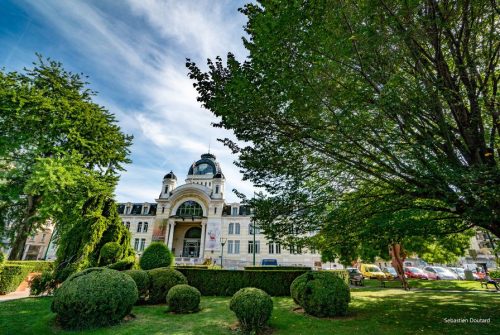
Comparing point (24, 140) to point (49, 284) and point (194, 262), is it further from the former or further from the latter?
point (194, 262)

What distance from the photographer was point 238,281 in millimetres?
15250

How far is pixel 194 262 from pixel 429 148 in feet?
122

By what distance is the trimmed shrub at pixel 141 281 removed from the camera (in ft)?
35.2

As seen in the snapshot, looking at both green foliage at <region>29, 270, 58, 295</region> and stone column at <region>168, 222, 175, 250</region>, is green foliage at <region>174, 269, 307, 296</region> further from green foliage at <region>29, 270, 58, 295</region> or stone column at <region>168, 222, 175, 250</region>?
stone column at <region>168, 222, 175, 250</region>

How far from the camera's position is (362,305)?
37.4ft

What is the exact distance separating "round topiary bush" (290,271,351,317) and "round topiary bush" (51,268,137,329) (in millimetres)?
6449

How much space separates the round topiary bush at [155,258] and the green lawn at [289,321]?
3.48m

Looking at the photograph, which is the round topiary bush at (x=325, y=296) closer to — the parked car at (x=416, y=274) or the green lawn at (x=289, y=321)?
the green lawn at (x=289, y=321)

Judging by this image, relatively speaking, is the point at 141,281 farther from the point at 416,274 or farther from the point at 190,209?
the point at 190,209

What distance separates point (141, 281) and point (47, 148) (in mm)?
11552

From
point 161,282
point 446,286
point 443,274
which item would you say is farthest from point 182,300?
point 443,274

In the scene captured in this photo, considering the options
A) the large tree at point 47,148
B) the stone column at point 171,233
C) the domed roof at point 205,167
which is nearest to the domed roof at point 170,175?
the domed roof at point 205,167

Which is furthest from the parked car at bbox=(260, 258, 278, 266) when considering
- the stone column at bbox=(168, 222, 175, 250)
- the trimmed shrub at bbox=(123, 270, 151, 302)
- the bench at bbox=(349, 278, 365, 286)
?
the trimmed shrub at bbox=(123, 270, 151, 302)

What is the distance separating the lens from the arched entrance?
4425cm
